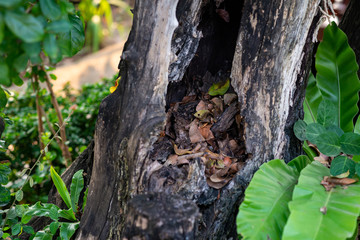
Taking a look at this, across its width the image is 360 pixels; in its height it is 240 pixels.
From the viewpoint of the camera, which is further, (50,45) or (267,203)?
(267,203)

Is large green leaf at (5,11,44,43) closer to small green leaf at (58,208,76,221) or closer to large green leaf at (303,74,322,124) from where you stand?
small green leaf at (58,208,76,221)

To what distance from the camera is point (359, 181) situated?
224cm

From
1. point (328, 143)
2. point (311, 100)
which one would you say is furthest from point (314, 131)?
point (311, 100)

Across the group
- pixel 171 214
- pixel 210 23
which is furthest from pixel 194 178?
pixel 210 23

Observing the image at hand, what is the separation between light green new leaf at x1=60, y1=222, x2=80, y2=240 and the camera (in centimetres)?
233

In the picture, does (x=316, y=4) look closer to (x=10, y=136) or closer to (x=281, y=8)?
(x=281, y=8)

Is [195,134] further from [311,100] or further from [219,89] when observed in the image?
[311,100]

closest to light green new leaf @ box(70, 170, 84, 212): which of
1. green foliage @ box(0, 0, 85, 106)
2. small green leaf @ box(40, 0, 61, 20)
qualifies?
green foliage @ box(0, 0, 85, 106)

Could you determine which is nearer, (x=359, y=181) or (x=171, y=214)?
(x=171, y=214)

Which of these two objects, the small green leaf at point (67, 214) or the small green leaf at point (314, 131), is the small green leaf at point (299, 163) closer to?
the small green leaf at point (314, 131)

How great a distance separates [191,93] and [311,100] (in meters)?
0.84

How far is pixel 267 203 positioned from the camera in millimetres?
2033

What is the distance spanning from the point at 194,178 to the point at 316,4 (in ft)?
4.19

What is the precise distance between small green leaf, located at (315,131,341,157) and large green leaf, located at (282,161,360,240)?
0.19 m
